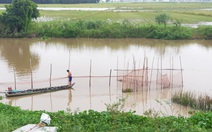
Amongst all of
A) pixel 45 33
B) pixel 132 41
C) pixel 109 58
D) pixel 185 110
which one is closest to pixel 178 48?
pixel 132 41

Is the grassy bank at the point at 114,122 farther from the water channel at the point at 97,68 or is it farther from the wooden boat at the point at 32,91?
the wooden boat at the point at 32,91

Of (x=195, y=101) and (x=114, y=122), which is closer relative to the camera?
(x=114, y=122)

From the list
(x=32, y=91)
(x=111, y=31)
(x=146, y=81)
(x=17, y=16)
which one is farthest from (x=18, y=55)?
(x=146, y=81)

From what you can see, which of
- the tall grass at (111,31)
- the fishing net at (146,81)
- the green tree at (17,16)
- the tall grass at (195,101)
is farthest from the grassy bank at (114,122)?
the green tree at (17,16)

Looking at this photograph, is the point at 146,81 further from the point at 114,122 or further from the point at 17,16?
the point at 17,16

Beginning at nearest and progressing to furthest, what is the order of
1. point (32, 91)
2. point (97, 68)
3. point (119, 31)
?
point (32, 91) → point (97, 68) → point (119, 31)

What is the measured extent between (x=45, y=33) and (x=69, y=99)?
1659 cm

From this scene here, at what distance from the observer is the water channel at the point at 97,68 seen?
1274cm

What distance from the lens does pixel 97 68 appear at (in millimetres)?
17766

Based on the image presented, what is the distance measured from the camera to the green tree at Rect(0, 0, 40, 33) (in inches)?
1102

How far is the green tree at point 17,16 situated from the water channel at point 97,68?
166 cm

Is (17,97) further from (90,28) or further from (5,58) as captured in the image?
(90,28)

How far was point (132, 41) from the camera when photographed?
2762 cm

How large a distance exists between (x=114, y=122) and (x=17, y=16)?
22.2 metres
